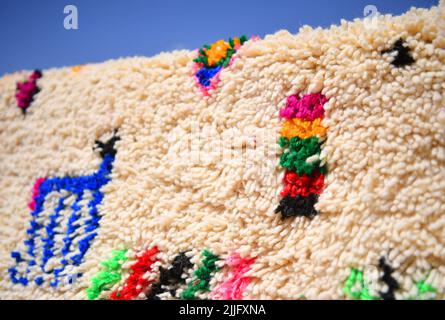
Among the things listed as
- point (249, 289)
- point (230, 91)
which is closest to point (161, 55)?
point (230, 91)

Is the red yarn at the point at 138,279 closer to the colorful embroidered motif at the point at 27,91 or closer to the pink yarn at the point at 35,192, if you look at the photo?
the pink yarn at the point at 35,192

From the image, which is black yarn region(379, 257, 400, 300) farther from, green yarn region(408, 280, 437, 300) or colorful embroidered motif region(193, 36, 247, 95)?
colorful embroidered motif region(193, 36, 247, 95)

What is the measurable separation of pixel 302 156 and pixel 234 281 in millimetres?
226

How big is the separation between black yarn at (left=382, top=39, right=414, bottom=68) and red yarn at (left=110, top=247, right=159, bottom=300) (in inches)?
19.8

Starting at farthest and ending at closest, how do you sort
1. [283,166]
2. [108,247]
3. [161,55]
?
[161,55] < [108,247] < [283,166]

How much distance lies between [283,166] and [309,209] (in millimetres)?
83

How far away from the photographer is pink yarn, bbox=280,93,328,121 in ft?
2.02

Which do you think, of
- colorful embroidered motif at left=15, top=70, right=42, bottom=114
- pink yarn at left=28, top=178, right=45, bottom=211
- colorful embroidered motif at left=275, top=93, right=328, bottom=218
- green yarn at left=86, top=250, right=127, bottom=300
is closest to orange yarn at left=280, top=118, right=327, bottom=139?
colorful embroidered motif at left=275, top=93, right=328, bottom=218

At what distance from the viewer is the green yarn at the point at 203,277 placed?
63 centimetres

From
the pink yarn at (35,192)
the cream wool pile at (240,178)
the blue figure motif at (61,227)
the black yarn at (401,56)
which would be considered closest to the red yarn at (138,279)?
the cream wool pile at (240,178)

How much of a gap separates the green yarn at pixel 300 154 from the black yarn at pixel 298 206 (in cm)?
4

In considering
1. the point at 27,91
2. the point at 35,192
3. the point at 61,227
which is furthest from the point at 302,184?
the point at 27,91

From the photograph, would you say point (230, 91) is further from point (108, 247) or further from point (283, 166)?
point (108, 247)

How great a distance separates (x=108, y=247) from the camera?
74 centimetres
